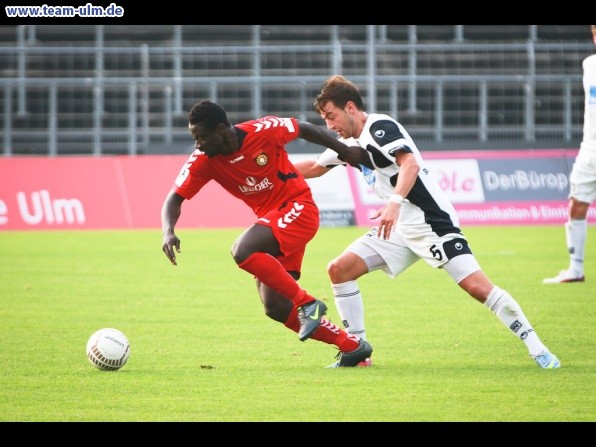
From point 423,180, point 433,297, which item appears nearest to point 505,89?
point 433,297

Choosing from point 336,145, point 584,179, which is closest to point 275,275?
point 336,145

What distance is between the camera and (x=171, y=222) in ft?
25.5

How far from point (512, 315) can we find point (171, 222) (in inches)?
96.9

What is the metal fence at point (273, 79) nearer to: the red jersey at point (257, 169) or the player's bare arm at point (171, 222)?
the red jersey at point (257, 169)

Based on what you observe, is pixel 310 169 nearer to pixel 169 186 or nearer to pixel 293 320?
pixel 293 320

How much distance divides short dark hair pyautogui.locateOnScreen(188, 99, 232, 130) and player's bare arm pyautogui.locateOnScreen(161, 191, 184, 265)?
651 millimetres

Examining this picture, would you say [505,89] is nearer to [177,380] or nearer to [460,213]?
[460,213]

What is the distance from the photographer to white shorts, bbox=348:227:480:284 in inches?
303

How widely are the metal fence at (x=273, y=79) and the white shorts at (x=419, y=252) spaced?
56.0 feet

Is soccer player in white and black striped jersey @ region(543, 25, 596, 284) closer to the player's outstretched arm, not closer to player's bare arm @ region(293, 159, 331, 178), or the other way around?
player's bare arm @ region(293, 159, 331, 178)

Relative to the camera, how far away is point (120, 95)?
26500mm

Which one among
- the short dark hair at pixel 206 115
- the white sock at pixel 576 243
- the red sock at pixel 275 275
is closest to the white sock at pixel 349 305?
the red sock at pixel 275 275

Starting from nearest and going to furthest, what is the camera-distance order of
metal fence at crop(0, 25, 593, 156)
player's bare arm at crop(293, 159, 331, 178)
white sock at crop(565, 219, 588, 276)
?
1. player's bare arm at crop(293, 159, 331, 178)
2. white sock at crop(565, 219, 588, 276)
3. metal fence at crop(0, 25, 593, 156)

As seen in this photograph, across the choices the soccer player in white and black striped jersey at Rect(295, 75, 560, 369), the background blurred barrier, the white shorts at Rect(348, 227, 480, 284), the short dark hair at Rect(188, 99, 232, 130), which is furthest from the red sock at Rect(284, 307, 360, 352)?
the background blurred barrier
